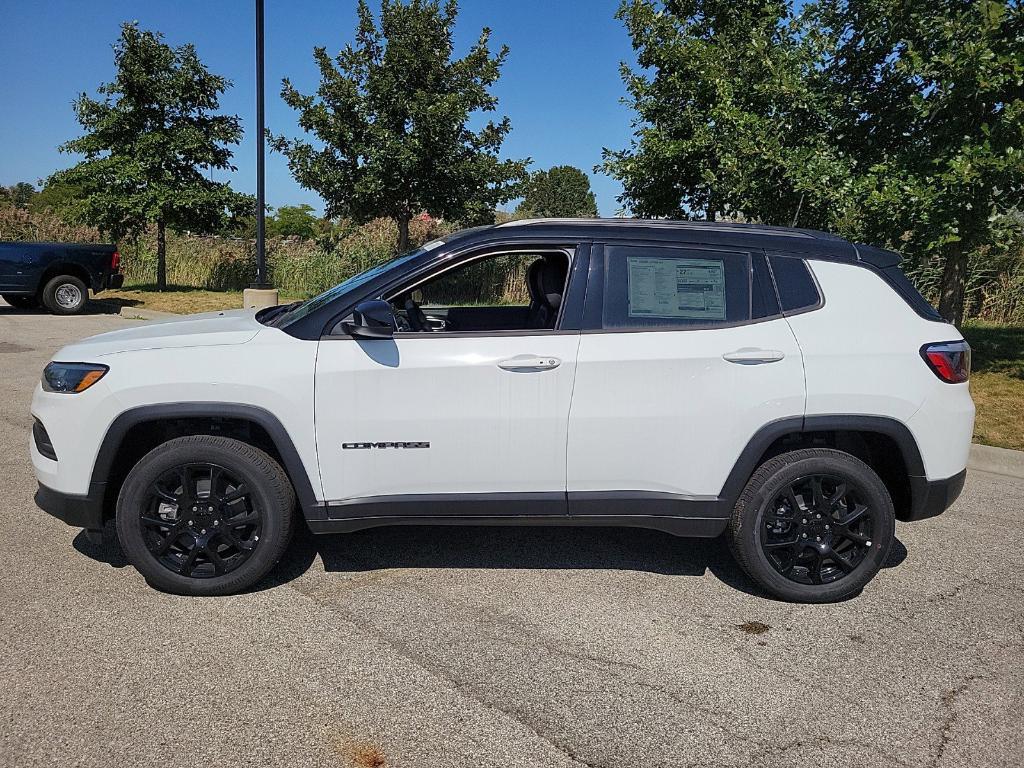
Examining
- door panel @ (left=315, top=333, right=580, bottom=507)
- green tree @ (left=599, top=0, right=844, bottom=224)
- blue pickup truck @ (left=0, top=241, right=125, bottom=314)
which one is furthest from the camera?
blue pickup truck @ (left=0, top=241, right=125, bottom=314)

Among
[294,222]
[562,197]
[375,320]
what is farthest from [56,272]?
[294,222]

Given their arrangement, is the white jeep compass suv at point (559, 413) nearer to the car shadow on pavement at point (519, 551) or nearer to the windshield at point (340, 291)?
the windshield at point (340, 291)

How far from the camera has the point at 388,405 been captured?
3547 millimetres

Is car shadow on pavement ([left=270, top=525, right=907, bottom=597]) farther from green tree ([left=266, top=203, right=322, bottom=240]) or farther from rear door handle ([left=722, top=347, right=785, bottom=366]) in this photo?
green tree ([left=266, top=203, right=322, bottom=240])

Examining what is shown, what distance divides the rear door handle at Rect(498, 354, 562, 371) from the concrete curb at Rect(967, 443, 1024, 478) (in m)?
4.49

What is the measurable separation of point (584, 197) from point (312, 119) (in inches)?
1734

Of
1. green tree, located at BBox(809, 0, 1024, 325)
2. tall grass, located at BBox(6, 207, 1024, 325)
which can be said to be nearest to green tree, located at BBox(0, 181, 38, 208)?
tall grass, located at BBox(6, 207, 1024, 325)

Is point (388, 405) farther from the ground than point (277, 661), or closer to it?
farther from the ground

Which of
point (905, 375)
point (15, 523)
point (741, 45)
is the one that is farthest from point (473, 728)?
point (741, 45)

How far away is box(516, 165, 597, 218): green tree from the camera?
54.2 m

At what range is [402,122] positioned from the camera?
16.1 meters

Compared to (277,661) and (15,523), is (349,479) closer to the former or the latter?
(277,661)

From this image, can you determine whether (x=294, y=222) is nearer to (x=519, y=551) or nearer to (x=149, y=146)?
(x=149, y=146)

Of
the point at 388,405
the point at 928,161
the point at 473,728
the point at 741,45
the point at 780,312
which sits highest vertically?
the point at 741,45
